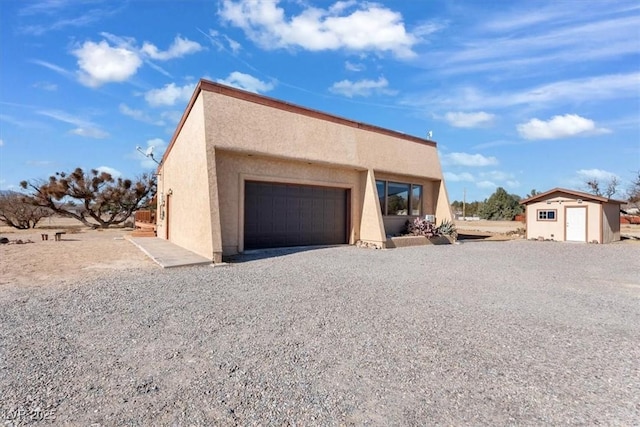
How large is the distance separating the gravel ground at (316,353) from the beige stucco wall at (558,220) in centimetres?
1359

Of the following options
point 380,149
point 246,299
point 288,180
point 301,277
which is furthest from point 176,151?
point 246,299

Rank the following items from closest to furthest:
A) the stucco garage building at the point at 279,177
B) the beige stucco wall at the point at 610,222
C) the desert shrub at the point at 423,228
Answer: the stucco garage building at the point at 279,177 → the desert shrub at the point at 423,228 → the beige stucco wall at the point at 610,222

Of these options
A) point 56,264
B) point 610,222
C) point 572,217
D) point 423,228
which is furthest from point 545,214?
point 56,264

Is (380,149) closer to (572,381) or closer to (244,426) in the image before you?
(572,381)

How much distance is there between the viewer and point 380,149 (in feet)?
44.1

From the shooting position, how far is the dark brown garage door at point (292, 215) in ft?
35.2

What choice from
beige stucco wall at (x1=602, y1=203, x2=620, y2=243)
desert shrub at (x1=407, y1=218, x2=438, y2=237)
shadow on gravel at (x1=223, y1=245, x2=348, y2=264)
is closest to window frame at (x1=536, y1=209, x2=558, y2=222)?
beige stucco wall at (x1=602, y1=203, x2=620, y2=243)

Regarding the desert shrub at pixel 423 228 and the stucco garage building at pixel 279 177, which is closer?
the stucco garage building at pixel 279 177

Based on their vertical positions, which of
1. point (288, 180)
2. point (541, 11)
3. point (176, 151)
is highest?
point (541, 11)

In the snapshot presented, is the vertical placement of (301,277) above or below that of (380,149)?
below

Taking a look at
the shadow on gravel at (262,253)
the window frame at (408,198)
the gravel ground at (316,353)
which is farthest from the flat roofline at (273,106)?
the gravel ground at (316,353)

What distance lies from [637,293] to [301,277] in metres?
6.37

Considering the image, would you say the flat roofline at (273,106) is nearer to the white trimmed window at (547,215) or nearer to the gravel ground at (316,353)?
the gravel ground at (316,353)

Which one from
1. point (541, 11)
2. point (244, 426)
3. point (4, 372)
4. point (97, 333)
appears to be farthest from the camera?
point (541, 11)
